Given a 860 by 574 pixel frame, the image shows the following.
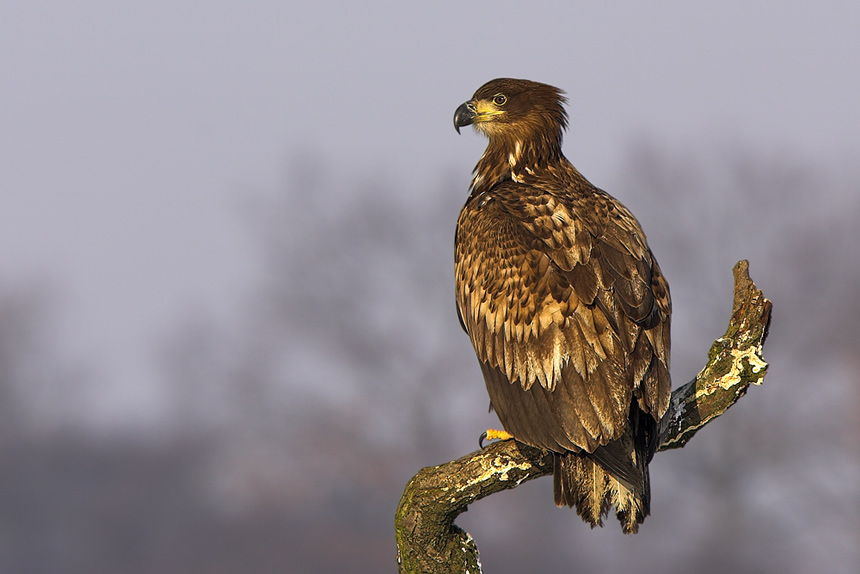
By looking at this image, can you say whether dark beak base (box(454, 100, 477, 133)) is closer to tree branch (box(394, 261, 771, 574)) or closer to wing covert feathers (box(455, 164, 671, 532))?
wing covert feathers (box(455, 164, 671, 532))

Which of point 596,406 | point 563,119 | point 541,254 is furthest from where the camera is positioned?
point 563,119

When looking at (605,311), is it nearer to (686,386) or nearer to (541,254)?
(541,254)

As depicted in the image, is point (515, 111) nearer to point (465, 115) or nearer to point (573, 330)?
point (465, 115)

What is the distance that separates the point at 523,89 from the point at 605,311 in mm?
2582

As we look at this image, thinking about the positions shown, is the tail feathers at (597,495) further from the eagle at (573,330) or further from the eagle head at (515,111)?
the eagle head at (515,111)

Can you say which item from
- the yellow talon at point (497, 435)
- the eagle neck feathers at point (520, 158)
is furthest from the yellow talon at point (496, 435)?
the eagle neck feathers at point (520, 158)

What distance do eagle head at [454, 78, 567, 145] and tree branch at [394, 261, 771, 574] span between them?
1.87 metres

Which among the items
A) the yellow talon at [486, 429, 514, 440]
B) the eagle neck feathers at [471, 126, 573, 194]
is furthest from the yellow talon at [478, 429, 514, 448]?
the eagle neck feathers at [471, 126, 573, 194]

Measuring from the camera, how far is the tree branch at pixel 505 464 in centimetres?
677

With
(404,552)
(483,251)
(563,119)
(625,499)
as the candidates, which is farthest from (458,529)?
(563,119)

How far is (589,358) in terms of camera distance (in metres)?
6.18

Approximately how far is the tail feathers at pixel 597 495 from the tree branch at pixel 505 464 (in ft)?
1.62

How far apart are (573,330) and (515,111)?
2.48 m

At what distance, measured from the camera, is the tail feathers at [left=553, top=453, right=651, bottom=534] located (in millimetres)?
6141
